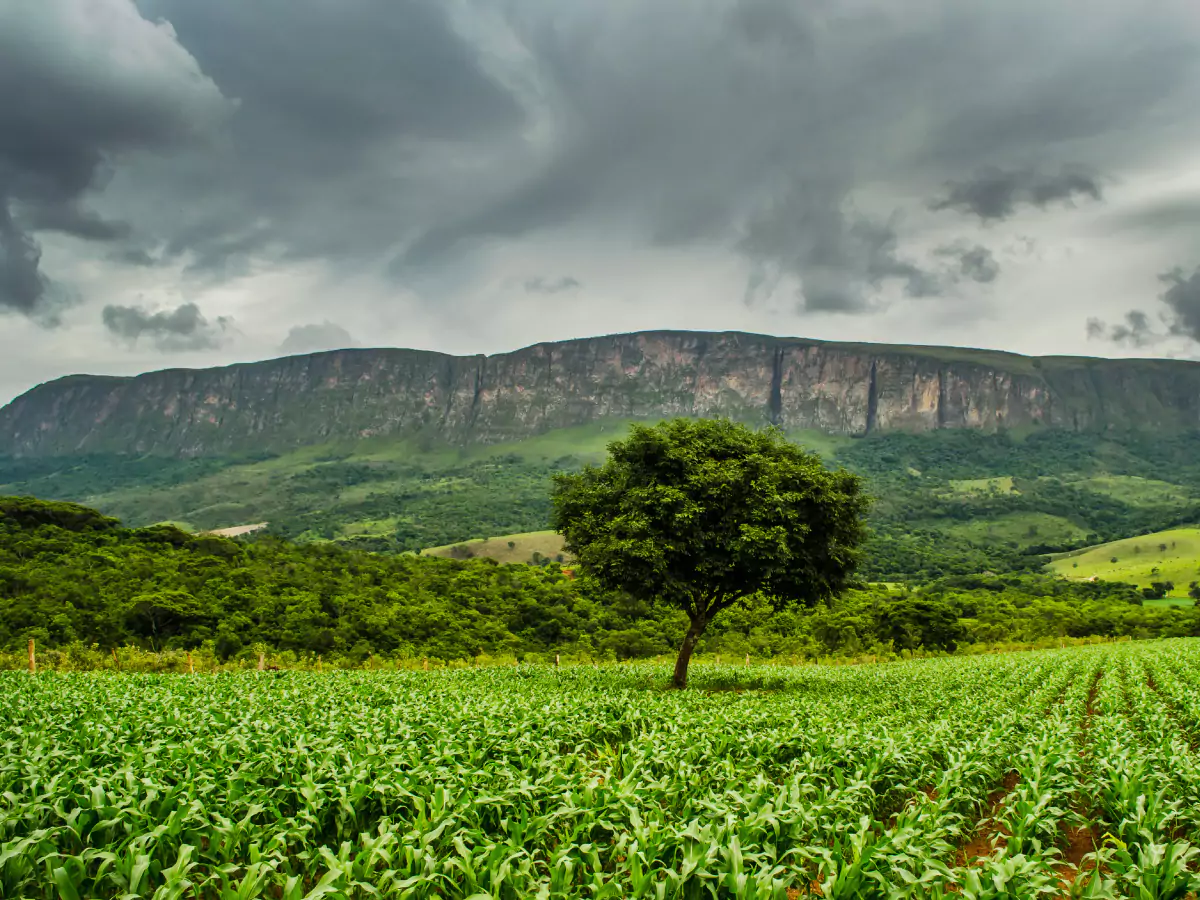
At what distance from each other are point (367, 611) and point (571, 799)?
54417 millimetres

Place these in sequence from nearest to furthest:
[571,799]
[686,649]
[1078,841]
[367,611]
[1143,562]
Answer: [571,799] < [1078,841] < [686,649] < [367,611] < [1143,562]

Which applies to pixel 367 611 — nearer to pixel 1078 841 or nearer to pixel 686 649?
pixel 686 649

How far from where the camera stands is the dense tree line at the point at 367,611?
166ft

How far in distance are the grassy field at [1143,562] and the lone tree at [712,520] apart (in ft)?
504

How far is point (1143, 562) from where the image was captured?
173m

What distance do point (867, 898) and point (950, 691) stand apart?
2360 centimetres

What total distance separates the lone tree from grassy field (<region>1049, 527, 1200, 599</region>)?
6047 inches

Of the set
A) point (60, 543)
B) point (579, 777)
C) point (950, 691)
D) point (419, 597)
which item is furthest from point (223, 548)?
point (579, 777)

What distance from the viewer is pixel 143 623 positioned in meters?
49.8

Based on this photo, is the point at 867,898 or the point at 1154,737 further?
the point at 1154,737

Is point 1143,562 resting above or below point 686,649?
below


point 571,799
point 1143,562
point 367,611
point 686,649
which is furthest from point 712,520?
point 1143,562

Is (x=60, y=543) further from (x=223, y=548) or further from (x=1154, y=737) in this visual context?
(x=1154, y=737)

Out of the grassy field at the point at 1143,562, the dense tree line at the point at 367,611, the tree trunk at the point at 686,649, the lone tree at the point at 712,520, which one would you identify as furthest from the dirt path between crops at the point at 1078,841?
the grassy field at the point at 1143,562
